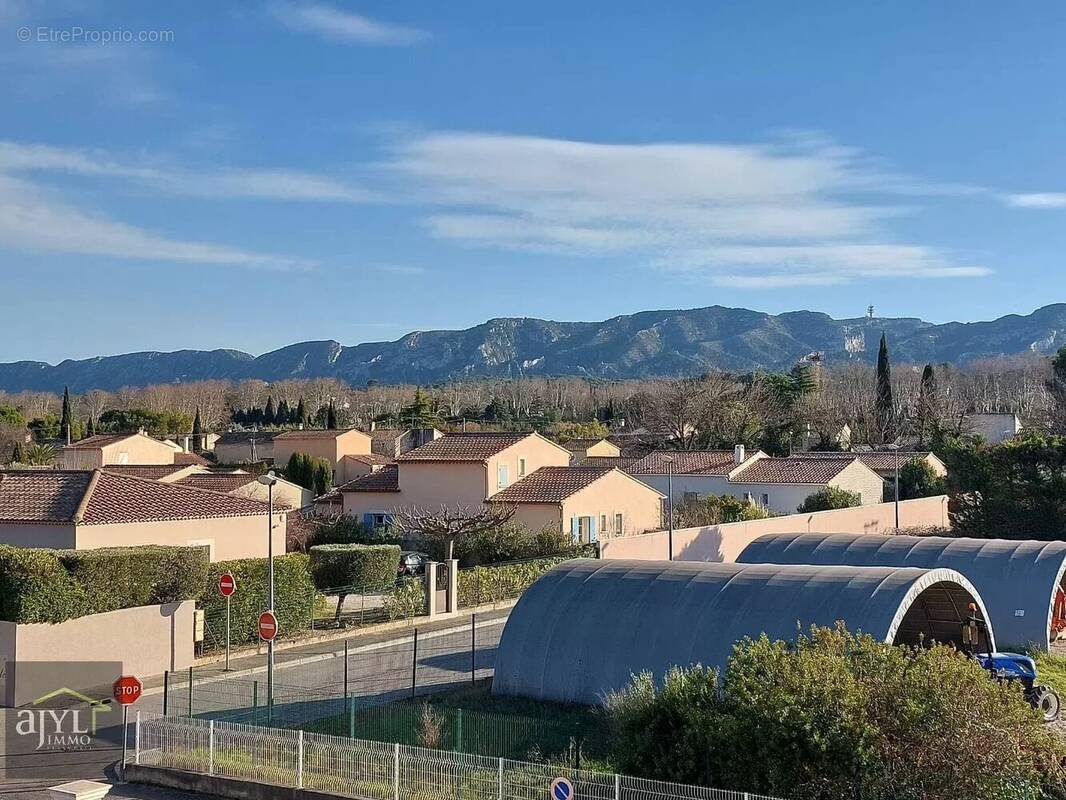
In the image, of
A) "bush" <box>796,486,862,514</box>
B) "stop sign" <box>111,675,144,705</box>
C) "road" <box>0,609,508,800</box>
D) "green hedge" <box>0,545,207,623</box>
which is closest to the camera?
"stop sign" <box>111,675,144,705</box>

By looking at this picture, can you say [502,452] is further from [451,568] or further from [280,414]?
[280,414]

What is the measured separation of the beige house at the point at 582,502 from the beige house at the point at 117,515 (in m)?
14.2

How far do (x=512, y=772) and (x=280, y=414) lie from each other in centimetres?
13161

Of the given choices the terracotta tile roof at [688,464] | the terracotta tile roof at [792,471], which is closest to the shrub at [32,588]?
the terracotta tile roof at [792,471]

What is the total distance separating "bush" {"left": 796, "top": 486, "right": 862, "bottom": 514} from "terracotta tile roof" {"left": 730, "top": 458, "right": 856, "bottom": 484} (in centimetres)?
115

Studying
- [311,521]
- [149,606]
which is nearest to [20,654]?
[149,606]

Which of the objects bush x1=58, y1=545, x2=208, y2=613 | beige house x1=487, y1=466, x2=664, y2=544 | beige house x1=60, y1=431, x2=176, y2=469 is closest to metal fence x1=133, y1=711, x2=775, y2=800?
bush x1=58, y1=545, x2=208, y2=613

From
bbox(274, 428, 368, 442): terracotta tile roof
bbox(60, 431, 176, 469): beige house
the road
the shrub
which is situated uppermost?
bbox(274, 428, 368, 442): terracotta tile roof

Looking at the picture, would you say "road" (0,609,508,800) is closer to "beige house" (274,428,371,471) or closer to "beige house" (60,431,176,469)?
"beige house" (60,431,176,469)

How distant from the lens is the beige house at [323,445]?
8519cm

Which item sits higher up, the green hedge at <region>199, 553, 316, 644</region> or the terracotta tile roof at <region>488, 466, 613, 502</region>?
the terracotta tile roof at <region>488, 466, 613, 502</region>

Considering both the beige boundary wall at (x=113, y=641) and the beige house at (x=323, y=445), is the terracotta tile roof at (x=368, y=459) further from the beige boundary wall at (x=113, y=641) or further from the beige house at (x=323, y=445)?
Result: the beige boundary wall at (x=113, y=641)

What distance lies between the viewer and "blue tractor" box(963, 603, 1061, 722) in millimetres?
22416

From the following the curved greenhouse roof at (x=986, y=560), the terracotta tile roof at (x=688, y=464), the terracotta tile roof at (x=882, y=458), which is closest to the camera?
the curved greenhouse roof at (x=986, y=560)
